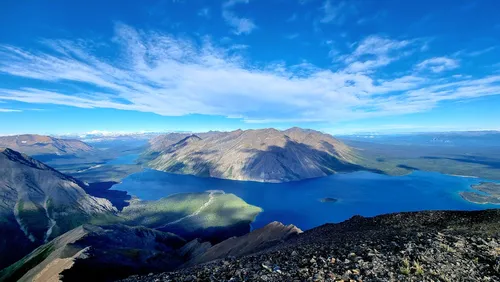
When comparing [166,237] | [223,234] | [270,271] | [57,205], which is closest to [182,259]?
[166,237]

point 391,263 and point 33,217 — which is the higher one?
point 391,263

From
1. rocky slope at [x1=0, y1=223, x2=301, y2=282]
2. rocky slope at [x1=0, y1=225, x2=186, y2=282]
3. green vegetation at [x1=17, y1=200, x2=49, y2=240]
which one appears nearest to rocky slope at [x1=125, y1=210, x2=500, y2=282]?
rocky slope at [x1=0, y1=223, x2=301, y2=282]

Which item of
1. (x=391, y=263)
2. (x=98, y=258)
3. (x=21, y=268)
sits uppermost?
(x=391, y=263)

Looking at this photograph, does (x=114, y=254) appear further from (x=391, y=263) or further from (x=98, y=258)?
(x=391, y=263)

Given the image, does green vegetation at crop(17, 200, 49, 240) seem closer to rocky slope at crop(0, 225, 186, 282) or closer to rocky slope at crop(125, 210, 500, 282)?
rocky slope at crop(0, 225, 186, 282)

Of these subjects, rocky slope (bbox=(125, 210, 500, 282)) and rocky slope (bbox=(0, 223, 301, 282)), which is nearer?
rocky slope (bbox=(125, 210, 500, 282))

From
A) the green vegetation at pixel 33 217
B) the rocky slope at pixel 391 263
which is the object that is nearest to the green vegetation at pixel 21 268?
the green vegetation at pixel 33 217

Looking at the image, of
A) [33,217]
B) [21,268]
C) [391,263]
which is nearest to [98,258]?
[21,268]

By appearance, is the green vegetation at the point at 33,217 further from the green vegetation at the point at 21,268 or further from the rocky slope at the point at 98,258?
the rocky slope at the point at 98,258

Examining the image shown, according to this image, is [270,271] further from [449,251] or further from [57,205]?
[57,205]

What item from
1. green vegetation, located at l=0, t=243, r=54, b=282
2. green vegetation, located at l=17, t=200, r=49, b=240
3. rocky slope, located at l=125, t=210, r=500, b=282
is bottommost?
green vegetation, located at l=17, t=200, r=49, b=240

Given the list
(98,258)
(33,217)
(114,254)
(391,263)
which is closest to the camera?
(391,263)
